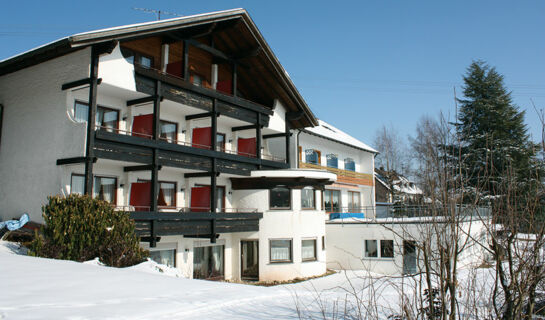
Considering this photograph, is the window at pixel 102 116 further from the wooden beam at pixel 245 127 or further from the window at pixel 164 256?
the wooden beam at pixel 245 127

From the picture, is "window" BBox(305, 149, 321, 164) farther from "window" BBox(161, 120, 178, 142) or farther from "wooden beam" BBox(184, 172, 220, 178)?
"window" BBox(161, 120, 178, 142)

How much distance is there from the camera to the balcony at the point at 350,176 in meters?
33.4

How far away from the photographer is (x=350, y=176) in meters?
36.9

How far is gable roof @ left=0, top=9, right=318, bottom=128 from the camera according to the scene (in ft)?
51.8

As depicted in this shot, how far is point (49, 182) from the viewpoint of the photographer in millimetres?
16391

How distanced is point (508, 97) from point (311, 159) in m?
18.1

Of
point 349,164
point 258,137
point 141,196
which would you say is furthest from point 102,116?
point 349,164

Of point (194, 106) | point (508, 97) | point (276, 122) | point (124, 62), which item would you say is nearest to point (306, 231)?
point (276, 122)

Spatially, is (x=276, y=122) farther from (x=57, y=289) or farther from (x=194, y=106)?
(x=57, y=289)

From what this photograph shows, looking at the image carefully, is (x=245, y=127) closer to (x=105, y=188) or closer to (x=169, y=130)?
(x=169, y=130)

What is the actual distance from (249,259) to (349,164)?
17649 millimetres

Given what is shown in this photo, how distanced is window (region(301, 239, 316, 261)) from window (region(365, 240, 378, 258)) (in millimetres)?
3532

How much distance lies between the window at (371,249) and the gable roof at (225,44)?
25.6 ft

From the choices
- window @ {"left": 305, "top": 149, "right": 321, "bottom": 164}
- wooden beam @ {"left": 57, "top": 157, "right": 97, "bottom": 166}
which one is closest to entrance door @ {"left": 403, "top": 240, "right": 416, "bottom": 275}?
wooden beam @ {"left": 57, "top": 157, "right": 97, "bottom": 166}
